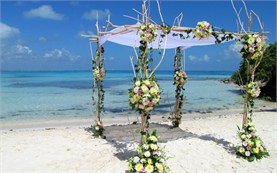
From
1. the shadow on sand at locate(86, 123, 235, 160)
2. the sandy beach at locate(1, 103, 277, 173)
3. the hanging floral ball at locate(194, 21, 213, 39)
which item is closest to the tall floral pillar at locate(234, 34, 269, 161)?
the sandy beach at locate(1, 103, 277, 173)

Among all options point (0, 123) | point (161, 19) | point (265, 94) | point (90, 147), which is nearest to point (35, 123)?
point (0, 123)

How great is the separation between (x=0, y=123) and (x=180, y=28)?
28.7ft

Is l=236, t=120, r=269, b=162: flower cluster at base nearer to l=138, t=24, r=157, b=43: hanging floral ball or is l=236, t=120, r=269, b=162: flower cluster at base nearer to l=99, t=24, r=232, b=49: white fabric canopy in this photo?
l=99, t=24, r=232, b=49: white fabric canopy

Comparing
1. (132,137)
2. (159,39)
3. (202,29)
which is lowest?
(132,137)

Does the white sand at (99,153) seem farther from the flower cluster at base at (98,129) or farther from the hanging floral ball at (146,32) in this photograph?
the hanging floral ball at (146,32)

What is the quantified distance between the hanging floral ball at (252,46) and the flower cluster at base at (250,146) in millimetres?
1363

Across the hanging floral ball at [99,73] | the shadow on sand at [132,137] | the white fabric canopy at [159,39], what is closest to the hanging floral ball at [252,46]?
the white fabric canopy at [159,39]

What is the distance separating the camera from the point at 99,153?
8.14 meters

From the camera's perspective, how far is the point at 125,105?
1961 centimetres

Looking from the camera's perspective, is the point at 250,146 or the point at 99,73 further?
the point at 99,73

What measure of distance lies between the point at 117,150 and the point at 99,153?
408 millimetres

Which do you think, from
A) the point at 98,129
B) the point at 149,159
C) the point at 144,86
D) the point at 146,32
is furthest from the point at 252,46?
the point at 98,129

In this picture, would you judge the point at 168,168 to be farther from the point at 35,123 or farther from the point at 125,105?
the point at 125,105

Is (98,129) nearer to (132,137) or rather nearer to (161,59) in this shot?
(132,137)
